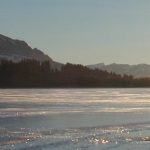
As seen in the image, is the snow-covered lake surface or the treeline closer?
the snow-covered lake surface

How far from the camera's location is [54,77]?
12594 cm

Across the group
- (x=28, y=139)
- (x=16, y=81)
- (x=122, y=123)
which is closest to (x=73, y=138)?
(x=28, y=139)

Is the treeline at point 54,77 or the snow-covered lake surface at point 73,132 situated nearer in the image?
the snow-covered lake surface at point 73,132

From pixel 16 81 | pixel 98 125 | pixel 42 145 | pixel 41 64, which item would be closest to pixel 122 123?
pixel 98 125

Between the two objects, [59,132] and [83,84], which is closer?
[59,132]

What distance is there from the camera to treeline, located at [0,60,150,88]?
121m

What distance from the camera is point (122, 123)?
976 inches

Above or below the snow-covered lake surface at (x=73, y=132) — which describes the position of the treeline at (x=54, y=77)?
above

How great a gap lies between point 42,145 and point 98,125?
269 inches

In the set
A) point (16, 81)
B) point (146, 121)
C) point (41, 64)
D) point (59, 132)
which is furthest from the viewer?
point (41, 64)

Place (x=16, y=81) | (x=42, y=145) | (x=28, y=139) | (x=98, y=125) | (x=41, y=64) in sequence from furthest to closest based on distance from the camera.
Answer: (x=41, y=64) < (x=16, y=81) < (x=98, y=125) < (x=28, y=139) < (x=42, y=145)

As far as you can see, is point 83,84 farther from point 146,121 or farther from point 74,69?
point 146,121

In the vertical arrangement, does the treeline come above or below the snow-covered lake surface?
above

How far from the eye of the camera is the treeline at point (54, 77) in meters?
121
